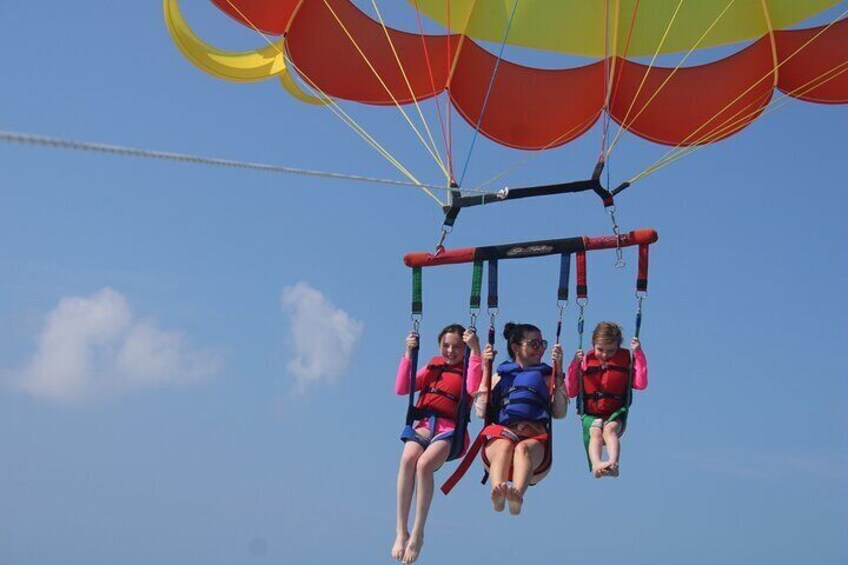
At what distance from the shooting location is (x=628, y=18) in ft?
30.3

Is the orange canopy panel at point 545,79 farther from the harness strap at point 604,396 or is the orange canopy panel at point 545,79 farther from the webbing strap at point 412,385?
the harness strap at point 604,396

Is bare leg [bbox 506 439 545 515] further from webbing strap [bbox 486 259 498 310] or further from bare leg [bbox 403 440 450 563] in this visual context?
webbing strap [bbox 486 259 498 310]

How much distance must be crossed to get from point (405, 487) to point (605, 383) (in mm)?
Answer: 1459

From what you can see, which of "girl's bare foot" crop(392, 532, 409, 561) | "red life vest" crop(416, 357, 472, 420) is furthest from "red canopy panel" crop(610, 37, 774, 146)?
"girl's bare foot" crop(392, 532, 409, 561)

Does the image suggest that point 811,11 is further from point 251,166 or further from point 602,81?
point 251,166

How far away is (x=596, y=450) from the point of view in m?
7.01

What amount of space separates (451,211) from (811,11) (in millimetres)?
3635

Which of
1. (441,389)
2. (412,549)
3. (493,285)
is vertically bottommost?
(412,549)

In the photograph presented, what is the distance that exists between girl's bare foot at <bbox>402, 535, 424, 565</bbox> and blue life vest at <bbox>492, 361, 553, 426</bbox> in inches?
36.2

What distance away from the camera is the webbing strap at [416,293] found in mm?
7457

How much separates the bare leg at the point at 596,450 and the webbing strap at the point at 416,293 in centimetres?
139

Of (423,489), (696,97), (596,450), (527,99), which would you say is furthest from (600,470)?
(696,97)

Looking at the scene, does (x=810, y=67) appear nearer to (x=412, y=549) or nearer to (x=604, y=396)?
(x=604, y=396)

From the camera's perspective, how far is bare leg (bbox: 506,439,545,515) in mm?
6625
